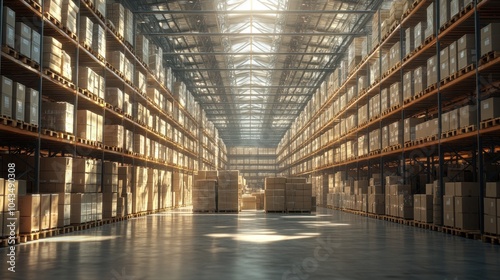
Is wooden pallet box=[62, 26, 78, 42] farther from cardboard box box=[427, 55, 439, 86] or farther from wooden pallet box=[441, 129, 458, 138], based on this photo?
wooden pallet box=[441, 129, 458, 138]

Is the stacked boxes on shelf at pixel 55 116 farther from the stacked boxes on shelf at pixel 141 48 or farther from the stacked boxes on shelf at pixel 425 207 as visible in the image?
the stacked boxes on shelf at pixel 425 207

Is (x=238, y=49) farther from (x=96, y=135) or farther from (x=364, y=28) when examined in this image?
(x=96, y=135)

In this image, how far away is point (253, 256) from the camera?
262 inches

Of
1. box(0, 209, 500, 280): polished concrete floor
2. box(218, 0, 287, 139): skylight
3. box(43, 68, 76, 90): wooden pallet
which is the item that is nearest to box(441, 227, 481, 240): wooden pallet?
box(0, 209, 500, 280): polished concrete floor

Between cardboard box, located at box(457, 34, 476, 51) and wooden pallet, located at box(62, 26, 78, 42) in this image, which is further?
wooden pallet, located at box(62, 26, 78, 42)

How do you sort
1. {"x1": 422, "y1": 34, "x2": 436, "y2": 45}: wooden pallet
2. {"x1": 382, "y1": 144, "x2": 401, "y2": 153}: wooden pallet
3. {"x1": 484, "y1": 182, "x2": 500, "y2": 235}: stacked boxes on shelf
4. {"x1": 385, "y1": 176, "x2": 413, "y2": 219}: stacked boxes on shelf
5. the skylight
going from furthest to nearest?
the skylight → {"x1": 382, "y1": 144, "x2": 401, "y2": 153}: wooden pallet → {"x1": 385, "y1": 176, "x2": 413, "y2": 219}: stacked boxes on shelf → {"x1": 422, "y1": 34, "x2": 436, "y2": 45}: wooden pallet → {"x1": 484, "y1": 182, "x2": 500, "y2": 235}: stacked boxes on shelf

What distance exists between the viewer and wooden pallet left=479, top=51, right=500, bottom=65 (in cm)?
812

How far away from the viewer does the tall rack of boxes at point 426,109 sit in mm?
8906

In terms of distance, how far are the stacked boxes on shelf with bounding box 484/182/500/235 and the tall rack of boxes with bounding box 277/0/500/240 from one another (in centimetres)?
2

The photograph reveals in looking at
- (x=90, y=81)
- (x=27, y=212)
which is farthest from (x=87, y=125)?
(x=27, y=212)

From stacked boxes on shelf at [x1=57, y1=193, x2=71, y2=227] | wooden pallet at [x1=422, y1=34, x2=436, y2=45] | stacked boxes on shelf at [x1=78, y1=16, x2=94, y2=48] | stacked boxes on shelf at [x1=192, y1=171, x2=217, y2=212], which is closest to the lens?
stacked boxes on shelf at [x1=57, y1=193, x2=71, y2=227]

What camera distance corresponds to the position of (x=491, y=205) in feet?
26.9

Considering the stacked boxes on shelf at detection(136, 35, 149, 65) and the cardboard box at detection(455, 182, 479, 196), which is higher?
the stacked boxes on shelf at detection(136, 35, 149, 65)

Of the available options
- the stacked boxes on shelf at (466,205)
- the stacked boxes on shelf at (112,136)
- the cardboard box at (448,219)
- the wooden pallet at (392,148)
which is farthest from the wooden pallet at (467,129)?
the stacked boxes on shelf at (112,136)
